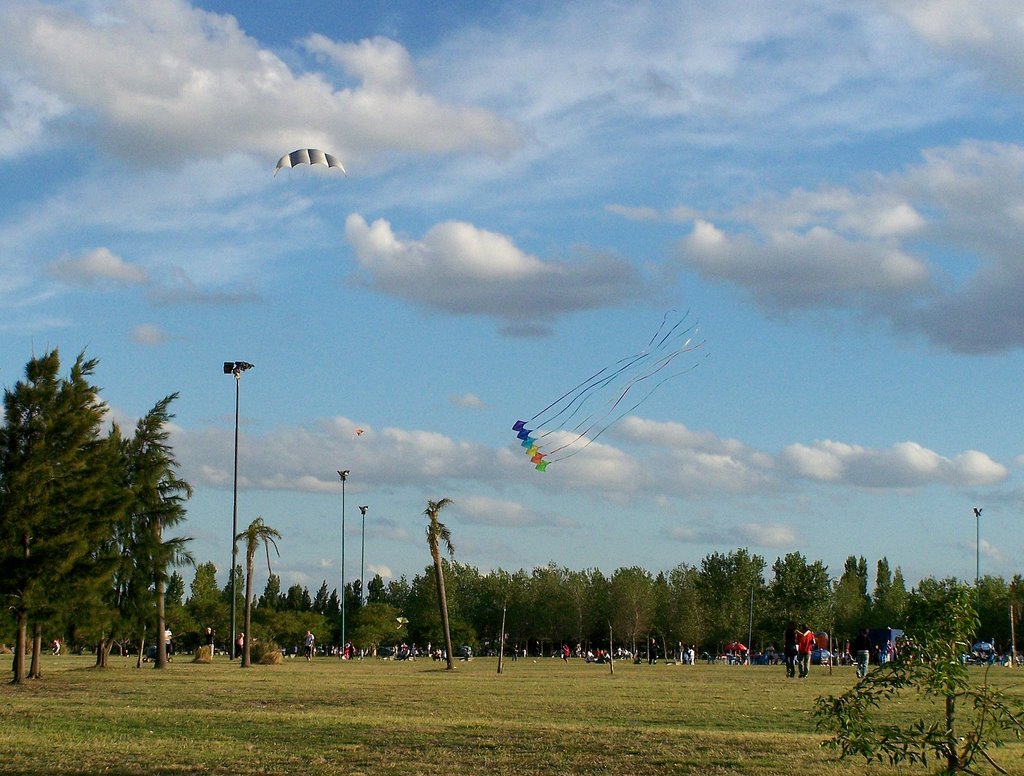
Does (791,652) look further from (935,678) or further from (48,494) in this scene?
(935,678)

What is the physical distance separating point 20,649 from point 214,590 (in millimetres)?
99198

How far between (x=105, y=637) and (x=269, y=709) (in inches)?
939

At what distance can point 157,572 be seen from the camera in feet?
148

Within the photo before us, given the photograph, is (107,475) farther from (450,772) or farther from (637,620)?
(637,620)

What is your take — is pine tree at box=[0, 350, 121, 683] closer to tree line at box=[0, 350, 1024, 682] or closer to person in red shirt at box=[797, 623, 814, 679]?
tree line at box=[0, 350, 1024, 682]

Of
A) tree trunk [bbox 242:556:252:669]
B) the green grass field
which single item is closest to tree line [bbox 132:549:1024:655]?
tree trunk [bbox 242:556:252:669]

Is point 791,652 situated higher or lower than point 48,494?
lower

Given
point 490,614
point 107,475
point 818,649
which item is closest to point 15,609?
point 107,475

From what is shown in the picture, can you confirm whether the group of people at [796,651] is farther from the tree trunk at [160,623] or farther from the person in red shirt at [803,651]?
the tree trunk at [160,623]

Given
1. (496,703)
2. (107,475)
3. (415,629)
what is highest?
(107,475)

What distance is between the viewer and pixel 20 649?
34.8m

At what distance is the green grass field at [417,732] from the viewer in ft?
46.9

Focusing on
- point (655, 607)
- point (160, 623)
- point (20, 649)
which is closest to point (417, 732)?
point (20, 649)

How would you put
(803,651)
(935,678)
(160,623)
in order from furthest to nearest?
(160,623) < (803,651) < (935,678)
